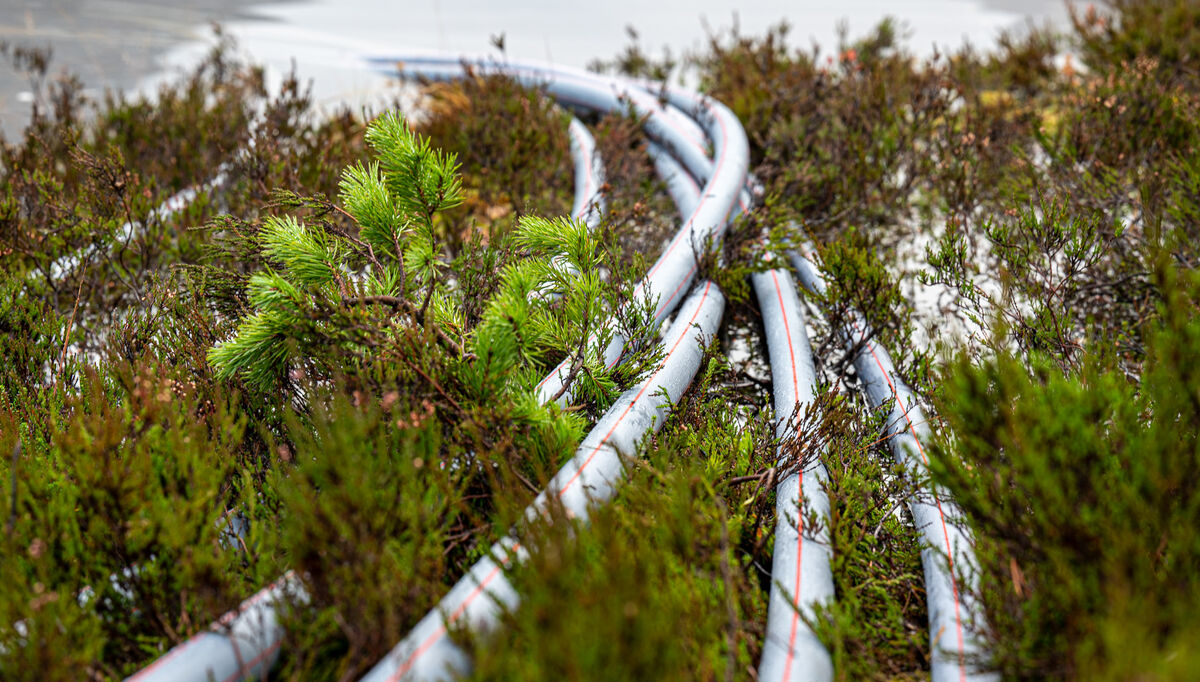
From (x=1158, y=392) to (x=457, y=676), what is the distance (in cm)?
194

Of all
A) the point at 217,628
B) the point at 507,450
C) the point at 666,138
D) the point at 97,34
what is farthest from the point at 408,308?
the point at 97,34

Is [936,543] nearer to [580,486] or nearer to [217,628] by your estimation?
[580,486]

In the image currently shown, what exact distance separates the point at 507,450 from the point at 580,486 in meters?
0.27

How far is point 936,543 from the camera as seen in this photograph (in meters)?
2.39

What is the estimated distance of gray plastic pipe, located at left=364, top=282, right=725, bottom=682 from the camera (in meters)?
1.77

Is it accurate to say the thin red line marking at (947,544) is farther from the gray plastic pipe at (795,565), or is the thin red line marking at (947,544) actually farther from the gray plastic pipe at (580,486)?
the gray plastic pipe at (580,486)

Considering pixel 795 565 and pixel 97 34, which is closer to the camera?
pixel 795 565

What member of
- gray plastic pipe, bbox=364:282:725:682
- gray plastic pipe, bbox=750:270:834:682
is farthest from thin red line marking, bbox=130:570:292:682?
gray plastic pipe, bbox=750:270:834:682

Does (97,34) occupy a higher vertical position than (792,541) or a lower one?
higher

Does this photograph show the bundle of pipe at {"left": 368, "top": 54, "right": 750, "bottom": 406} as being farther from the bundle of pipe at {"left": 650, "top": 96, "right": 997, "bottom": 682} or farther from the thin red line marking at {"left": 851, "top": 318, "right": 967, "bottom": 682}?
the thin red line marking at {"left": 851, "top": 318, "right": 967, "bottom": 682}

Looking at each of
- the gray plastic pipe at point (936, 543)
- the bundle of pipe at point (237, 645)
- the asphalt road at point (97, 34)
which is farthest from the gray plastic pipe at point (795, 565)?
the asphalt road at point (97, 34)

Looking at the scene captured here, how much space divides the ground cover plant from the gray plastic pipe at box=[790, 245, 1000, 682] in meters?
0.08

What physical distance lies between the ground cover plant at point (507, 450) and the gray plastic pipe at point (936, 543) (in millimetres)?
82

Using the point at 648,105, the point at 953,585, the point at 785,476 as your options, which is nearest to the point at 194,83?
the point at 648,105
